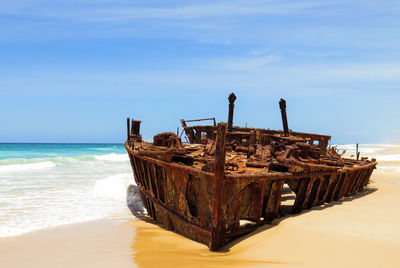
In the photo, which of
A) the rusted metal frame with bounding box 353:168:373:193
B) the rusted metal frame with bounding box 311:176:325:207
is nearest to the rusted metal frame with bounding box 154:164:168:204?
the rusted metal frame with bounding box 311:176:325:207

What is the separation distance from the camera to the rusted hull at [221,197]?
642 cm

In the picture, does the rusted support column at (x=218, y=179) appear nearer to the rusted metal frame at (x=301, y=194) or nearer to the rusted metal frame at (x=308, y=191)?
the rusted metal frame at (x=301, y=194)

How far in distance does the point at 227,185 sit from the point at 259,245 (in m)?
1.24

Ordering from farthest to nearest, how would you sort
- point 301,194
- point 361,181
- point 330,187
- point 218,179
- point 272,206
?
point 361,181 < point 330,187 < point 301,194 < point 272,206 < point 218,179

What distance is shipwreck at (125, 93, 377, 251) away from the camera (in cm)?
641

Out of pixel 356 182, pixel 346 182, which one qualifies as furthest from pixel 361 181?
pixel 346 182

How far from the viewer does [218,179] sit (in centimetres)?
617

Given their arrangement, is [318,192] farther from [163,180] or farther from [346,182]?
[163,180]

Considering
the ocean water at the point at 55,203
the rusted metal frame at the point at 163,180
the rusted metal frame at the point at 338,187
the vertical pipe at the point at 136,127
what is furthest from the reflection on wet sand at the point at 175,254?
the vertical pipe at the point at 136,127

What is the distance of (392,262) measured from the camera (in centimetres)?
524

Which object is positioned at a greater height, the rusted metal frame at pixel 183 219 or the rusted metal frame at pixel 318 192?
the rusted metal frame at pixel 318 192

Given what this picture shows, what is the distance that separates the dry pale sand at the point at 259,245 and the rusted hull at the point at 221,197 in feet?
0.88

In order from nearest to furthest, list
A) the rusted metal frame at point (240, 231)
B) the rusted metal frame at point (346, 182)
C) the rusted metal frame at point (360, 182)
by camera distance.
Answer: the rusted metal frame at point (240, 231), the rusted metal frame at point (346, 182), the rusted metal frame at point (360, 182)

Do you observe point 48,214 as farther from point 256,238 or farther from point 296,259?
point 296,259
